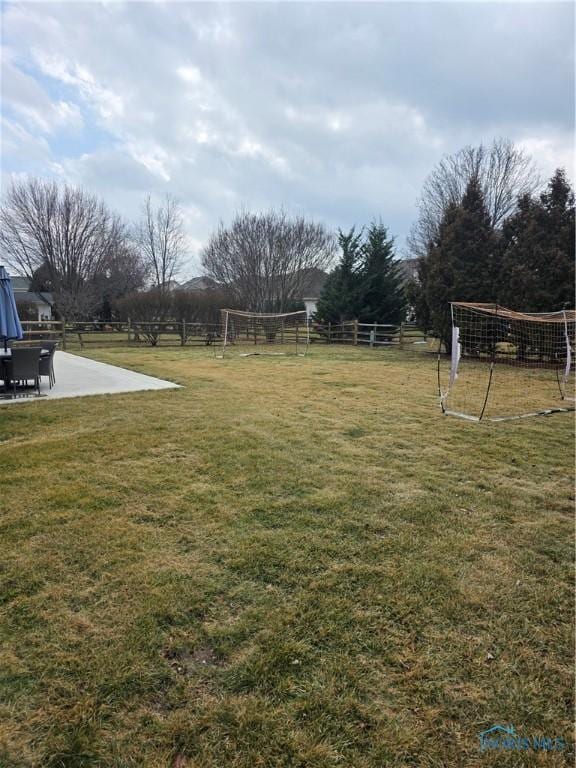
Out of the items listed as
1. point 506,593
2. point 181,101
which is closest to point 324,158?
point 181,101

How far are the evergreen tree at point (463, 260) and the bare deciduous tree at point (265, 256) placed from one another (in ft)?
37.7

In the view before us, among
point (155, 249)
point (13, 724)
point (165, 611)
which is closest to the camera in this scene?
point (13, 724)

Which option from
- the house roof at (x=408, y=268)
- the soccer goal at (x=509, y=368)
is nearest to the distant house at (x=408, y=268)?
the house roof at (x=408, y=268)

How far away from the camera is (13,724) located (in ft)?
4.42

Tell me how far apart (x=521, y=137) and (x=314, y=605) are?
23.4 meters

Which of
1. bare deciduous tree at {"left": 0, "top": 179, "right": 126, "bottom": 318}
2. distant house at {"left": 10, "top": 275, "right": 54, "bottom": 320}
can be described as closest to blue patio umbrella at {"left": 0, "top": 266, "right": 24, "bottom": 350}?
bare deciduous tree at {"left": 0, "top": 179, "right": 126, "bottom": 318}

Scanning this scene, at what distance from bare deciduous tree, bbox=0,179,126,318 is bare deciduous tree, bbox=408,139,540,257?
1982 cm

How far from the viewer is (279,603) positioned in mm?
1947

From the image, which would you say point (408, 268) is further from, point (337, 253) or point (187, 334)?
point (187, 334)

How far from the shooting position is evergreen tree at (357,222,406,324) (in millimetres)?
20703

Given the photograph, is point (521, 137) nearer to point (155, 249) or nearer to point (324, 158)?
point (324, 158)

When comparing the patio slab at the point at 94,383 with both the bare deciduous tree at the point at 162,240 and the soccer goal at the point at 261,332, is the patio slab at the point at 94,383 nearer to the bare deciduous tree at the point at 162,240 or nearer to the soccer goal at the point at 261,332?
the soccer goal at the point at 261,332

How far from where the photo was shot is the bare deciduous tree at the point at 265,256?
2455 centimetres

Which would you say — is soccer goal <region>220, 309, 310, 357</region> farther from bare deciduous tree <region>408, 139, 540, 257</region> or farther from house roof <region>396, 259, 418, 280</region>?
bare deciduous tree <region>408, 139, 540, 257</region>
